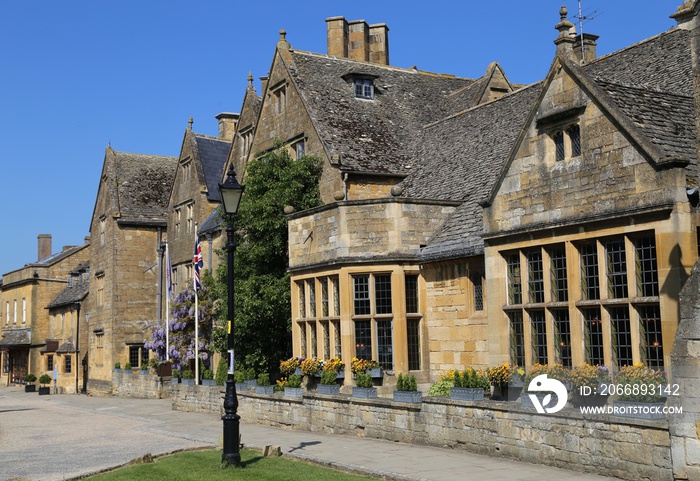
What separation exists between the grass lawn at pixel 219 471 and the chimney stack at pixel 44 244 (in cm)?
6234

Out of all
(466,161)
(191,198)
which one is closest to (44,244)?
(191,198)

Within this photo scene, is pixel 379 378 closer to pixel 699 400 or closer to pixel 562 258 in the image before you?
pixel 562 258

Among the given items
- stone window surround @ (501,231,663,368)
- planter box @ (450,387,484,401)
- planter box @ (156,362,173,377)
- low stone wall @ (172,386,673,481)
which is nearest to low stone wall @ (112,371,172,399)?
planter box @ (156,362,173,377)

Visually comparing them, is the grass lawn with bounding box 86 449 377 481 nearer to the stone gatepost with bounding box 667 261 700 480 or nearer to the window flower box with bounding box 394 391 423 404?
the window flower box with bounding box 394 391 423 404

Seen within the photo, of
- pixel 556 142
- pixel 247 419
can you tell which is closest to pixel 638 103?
pixel 556 142

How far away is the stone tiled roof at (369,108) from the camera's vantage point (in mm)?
27391

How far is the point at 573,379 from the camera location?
45.4 feet

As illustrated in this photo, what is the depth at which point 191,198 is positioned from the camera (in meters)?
41.0

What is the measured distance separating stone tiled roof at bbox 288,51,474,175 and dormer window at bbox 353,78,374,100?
23 centimetres

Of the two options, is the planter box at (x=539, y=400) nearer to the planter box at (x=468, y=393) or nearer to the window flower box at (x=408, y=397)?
the planter box at (x=468, y=393)

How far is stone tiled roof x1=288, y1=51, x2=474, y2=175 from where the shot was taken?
Answer: 27.4 meters

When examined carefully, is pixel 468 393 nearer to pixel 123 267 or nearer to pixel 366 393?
pixel 366 393

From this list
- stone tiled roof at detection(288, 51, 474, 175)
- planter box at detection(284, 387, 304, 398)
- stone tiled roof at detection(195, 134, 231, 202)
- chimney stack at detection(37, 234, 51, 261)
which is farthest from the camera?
chimney stack at detection(37, 234, 51, 261)

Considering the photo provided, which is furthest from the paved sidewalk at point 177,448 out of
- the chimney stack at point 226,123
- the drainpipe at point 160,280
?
the chimney stack at point 226,123
